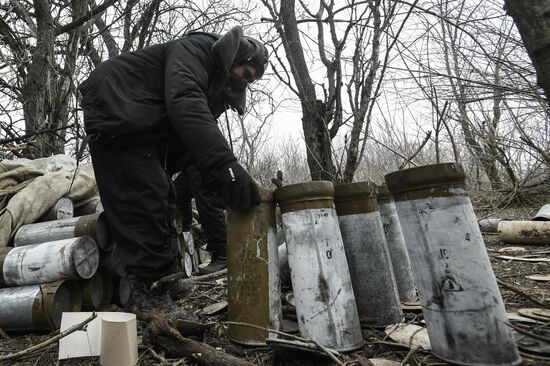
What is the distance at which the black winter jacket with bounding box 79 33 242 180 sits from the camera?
5.61 ft

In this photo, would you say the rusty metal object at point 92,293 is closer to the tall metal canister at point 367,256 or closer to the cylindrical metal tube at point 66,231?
the cylindrical metal tube at point 66,231

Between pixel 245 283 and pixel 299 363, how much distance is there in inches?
16.9

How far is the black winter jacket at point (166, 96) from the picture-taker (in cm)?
171

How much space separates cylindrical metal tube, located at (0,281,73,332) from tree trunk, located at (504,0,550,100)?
96.2 inches

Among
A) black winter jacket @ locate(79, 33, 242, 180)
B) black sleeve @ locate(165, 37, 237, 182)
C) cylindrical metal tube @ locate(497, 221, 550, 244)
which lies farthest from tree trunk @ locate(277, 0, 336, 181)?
cylindrical metal tube @ locate(497, 221, 550, 244)

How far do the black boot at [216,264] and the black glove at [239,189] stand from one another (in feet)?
5.60

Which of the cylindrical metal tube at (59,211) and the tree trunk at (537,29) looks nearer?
the tree trunk at (537,29)

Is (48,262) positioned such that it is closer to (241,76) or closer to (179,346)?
(179,346)

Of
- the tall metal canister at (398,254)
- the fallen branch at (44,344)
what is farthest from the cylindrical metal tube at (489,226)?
the fallen branch at (44,344)

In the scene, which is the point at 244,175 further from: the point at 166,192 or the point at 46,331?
the point at 46,331

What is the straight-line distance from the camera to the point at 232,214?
1.73 meters

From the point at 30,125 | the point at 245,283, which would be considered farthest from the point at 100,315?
the point at 30,125

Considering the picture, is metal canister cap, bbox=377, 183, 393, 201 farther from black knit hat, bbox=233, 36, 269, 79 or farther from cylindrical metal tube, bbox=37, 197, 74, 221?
cylindrical metal tube, bbox=37, 197, 74, 221

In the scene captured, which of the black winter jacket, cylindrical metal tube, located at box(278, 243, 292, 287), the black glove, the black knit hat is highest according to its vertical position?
the black knit hat
